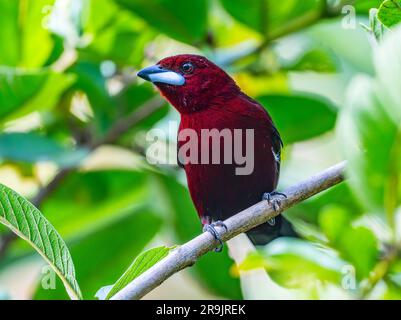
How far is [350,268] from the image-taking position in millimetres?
939

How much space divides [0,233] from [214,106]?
0.64 meters

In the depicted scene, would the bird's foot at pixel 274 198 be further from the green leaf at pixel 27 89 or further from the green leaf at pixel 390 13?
the green leaf at pixel 27 89

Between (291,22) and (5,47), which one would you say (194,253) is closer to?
(291,22)

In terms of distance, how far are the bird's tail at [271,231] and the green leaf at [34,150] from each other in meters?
0.40

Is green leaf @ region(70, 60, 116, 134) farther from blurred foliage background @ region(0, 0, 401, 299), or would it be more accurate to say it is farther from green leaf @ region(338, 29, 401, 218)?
green leaf @ region(338, 29, 401, 218)

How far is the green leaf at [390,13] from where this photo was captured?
2.27 ft

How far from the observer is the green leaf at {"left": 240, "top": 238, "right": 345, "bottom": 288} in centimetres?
95

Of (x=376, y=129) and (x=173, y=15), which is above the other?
(x=173, y=15)

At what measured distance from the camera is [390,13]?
700mm

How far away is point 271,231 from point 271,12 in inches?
14.2

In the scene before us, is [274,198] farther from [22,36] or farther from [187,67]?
[22,36]

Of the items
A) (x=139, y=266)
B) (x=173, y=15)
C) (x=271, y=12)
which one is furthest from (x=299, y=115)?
(x=139, y=266)

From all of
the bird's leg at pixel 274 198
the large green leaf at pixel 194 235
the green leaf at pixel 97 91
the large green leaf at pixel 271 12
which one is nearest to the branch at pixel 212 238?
the bird's leg at pixel 274 198
